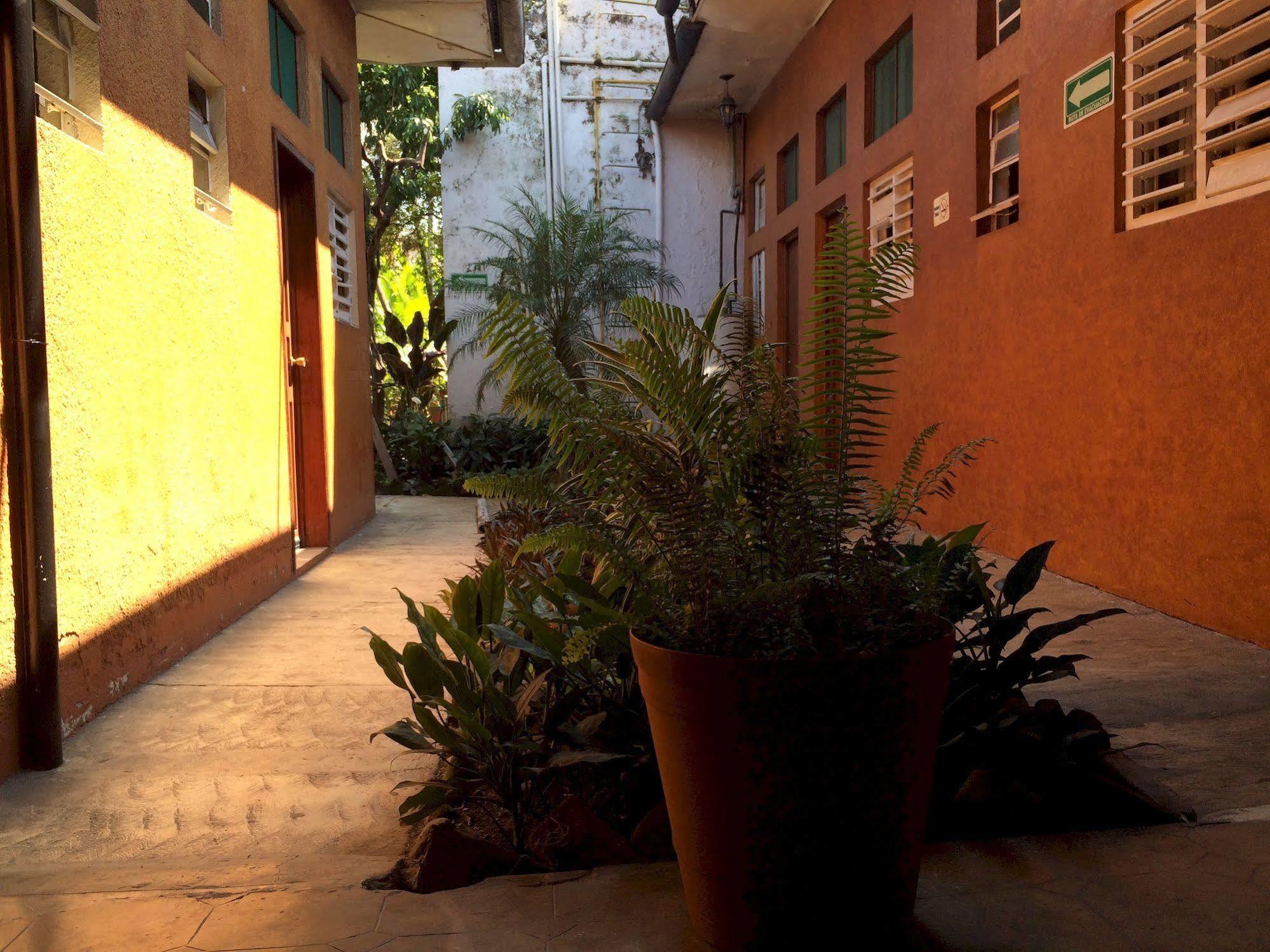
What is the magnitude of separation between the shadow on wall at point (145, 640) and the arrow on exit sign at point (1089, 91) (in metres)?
4.43

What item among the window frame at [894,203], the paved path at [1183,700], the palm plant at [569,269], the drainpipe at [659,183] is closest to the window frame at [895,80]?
the window frame at [894,203]

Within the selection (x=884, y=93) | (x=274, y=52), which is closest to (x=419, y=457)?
(x=274, y=52)

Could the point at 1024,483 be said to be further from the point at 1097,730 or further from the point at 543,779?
the point at 543,779

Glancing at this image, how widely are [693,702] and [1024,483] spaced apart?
4206 millimetres

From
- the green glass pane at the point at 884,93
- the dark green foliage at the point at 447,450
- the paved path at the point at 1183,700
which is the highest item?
the green glass pane at the point at 884,93

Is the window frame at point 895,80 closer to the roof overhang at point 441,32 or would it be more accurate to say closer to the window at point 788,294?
the window at point 788,294

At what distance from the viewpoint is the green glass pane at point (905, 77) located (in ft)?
22.9

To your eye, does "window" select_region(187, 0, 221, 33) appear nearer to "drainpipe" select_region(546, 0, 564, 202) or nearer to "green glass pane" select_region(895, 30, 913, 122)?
"green glass pane" select_region(895, 30, 913, 122)

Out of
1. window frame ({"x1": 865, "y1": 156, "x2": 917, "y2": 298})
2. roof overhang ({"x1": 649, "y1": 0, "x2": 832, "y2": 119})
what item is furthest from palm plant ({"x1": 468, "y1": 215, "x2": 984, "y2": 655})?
roof overhang ({"x1": 649, "y1": 0, "x2": 832, "y2": 119})

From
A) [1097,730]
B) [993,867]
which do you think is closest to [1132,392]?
[1097,730]

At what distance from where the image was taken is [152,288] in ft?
12.1

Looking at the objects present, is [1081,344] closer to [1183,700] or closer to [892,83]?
[1183,700]

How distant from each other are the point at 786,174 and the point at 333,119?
15.9 feet

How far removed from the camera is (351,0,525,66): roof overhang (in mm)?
7281
